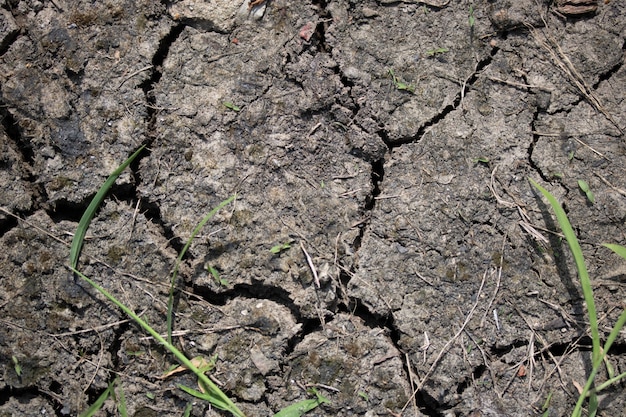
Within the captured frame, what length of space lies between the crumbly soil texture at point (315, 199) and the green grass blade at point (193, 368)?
52 mm

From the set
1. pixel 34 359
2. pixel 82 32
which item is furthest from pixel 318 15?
pixel 34 359

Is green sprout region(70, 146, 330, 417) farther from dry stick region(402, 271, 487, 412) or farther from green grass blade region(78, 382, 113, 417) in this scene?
dry stick region(402, 271, 487, 412)

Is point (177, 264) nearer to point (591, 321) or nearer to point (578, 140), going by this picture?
point (591, 321)

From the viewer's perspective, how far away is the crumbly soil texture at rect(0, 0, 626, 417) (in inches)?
90.0

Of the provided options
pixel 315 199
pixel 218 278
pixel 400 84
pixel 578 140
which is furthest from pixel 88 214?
pixel 578 140

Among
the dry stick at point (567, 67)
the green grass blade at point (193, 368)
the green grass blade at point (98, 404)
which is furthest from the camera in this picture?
the dry stick at point (567, 67)

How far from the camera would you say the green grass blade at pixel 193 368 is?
86.8 inches

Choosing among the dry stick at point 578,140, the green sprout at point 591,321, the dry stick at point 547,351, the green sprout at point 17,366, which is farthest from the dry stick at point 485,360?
the green sprout at point 17,366

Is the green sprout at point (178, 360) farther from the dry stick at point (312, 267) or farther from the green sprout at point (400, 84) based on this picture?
the green sprout at point (400, 84)

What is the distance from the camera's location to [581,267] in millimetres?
2207

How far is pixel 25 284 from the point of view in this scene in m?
2.32

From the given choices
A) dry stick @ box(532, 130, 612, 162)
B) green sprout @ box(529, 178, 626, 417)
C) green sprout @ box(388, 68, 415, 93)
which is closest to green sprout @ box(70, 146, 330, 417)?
green sprout @ box(388, 68, 415, 93)

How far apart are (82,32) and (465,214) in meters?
1.66

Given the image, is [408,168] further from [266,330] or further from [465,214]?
[266,330]
